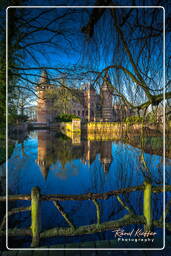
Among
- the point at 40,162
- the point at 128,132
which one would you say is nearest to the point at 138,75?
the point at 128,132

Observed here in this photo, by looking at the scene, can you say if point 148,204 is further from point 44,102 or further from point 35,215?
point 44,102

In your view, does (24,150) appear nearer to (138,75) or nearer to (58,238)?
(58,238)

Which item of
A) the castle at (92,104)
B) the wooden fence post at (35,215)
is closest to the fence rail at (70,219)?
the wooden fence post at (35,215)

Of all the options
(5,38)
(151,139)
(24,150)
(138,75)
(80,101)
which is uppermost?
(5,38)

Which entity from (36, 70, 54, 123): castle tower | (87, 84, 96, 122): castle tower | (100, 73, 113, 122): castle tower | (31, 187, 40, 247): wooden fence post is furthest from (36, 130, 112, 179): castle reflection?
(100, 73, 113, 122): castle tower

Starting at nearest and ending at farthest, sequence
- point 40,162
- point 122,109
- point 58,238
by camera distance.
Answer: point 122,109 < point 58,238 < point 40,162

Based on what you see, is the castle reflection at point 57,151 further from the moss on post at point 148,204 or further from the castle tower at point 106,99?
the castle tower at point 106,99

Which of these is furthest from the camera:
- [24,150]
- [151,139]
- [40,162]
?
[40,162]

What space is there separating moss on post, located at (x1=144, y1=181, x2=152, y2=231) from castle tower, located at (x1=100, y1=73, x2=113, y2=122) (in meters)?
0.75

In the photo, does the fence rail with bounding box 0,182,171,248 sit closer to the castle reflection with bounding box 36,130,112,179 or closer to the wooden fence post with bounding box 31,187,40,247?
the wooden fence post with bounding box 31,187,40,247

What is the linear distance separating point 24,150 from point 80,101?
1469 mm

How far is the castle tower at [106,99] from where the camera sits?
93 centimetres

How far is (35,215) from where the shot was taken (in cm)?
117

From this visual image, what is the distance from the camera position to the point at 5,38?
48.4 inches
